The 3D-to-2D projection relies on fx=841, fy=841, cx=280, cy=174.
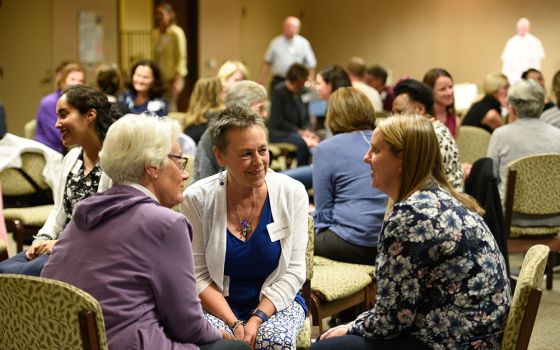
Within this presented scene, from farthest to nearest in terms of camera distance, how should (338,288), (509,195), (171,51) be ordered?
(171,51) → (509,195) → (338,288)

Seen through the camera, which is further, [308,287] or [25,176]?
[25,176]

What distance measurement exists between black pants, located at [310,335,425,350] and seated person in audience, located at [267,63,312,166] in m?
5.78

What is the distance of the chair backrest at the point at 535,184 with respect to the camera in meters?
4.98

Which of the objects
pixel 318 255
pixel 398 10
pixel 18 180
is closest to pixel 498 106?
pixel 318 255

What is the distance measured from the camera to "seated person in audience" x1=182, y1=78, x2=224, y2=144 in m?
6.45

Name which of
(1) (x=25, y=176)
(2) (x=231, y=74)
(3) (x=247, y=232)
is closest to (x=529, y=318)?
(3) (x=247, y=232)

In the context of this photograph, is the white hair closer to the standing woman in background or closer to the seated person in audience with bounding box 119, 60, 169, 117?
the seated person in audience with bounding box 119, 60, 169, 117

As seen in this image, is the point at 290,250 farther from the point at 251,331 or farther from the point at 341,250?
the point at 341,250

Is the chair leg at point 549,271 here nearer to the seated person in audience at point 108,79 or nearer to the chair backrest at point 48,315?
the seated person in audience at point 108,79

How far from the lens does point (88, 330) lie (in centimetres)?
212

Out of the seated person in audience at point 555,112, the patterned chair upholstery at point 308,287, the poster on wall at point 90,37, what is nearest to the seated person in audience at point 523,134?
the seated person in audience at point 555,112

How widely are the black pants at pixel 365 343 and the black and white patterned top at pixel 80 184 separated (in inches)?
59.2

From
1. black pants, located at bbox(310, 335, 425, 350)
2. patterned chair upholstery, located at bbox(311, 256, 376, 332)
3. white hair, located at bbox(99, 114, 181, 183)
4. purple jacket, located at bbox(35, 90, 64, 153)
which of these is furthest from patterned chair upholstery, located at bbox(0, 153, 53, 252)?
black pants, located at bbox(310, 335, 425, 350)

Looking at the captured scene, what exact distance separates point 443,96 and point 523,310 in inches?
147
